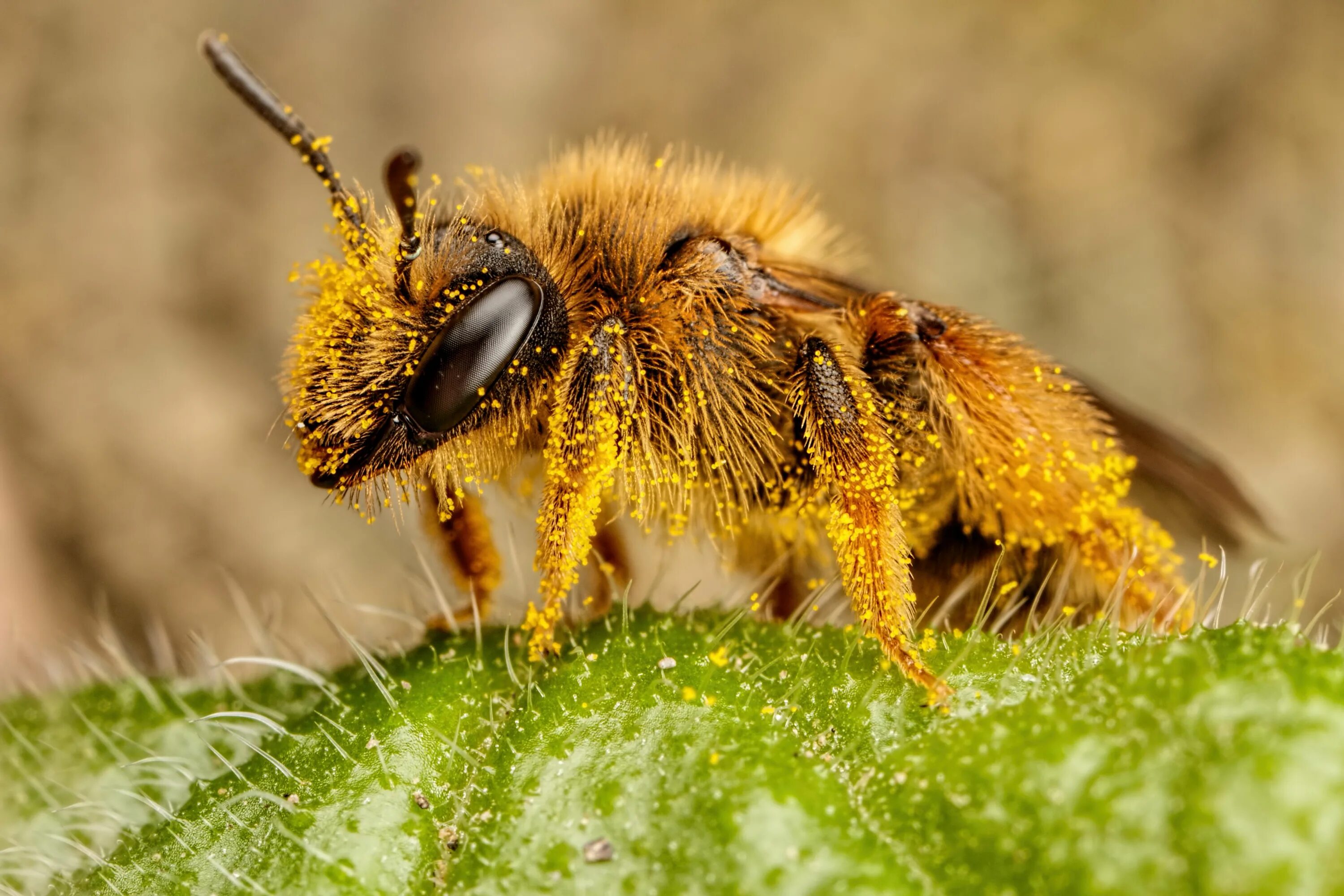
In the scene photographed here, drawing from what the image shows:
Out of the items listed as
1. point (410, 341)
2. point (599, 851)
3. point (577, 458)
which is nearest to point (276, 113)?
point (410, 341)

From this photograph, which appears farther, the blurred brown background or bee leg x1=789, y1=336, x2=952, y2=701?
the blurred brown background

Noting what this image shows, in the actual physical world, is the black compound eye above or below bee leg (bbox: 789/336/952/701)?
above

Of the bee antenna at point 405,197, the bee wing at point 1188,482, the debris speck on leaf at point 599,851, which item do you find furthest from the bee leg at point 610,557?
the bee wing at point 1188,482

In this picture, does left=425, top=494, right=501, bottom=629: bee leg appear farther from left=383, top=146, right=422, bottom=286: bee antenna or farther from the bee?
left=383, top=146, right=422, bottom=286: bee antenna

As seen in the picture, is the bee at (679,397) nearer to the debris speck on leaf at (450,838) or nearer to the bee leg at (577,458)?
the bee leg at (577,458)

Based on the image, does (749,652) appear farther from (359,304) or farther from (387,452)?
(359,304)

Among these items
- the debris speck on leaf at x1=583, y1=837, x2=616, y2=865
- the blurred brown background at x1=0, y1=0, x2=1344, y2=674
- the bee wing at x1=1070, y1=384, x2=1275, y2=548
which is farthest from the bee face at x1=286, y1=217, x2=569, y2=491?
the blurred brown background at x1=0, y1=0, x2=1344, y2=674

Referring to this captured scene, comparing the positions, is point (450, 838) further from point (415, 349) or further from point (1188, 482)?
point (1188, 482)

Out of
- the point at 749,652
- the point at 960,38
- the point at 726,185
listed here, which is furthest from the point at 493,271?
the point at 960,38
